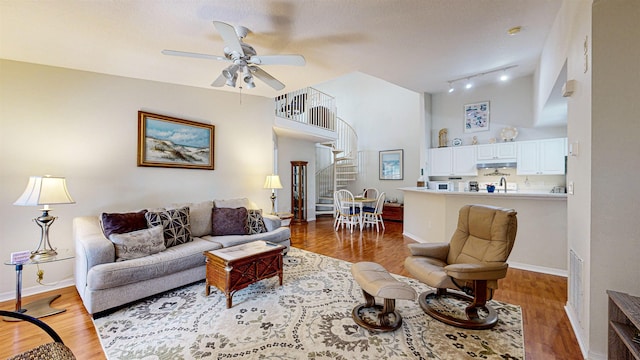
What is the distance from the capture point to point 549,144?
4871 millimetres

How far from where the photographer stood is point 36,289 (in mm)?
2859

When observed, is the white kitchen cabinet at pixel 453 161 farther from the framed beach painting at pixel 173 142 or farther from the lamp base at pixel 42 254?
the lamp base at pixel 42 254

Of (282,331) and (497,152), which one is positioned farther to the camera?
(497,152)

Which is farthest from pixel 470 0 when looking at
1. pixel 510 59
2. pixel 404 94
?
pixel 404 94

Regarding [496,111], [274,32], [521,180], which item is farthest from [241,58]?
[521,180]

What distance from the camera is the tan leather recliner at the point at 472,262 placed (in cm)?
215

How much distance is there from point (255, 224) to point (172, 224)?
43.6 inches

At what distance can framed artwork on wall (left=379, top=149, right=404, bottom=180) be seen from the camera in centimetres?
805

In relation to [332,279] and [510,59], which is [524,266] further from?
[510,59]

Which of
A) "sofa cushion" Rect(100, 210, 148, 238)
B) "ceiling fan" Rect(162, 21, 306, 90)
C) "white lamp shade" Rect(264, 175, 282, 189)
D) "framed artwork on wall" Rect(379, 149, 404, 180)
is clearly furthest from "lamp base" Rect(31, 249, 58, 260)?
"framed artwork on wall" Rect(379, 149, 404, 180)

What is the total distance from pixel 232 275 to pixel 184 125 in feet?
8.63

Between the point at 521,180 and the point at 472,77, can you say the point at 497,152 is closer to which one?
the point at 521,180

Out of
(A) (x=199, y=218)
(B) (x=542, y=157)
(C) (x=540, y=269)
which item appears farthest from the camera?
(B) (x=542, y=157)

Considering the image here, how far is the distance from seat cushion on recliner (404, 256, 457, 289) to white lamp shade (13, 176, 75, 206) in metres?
3.50
